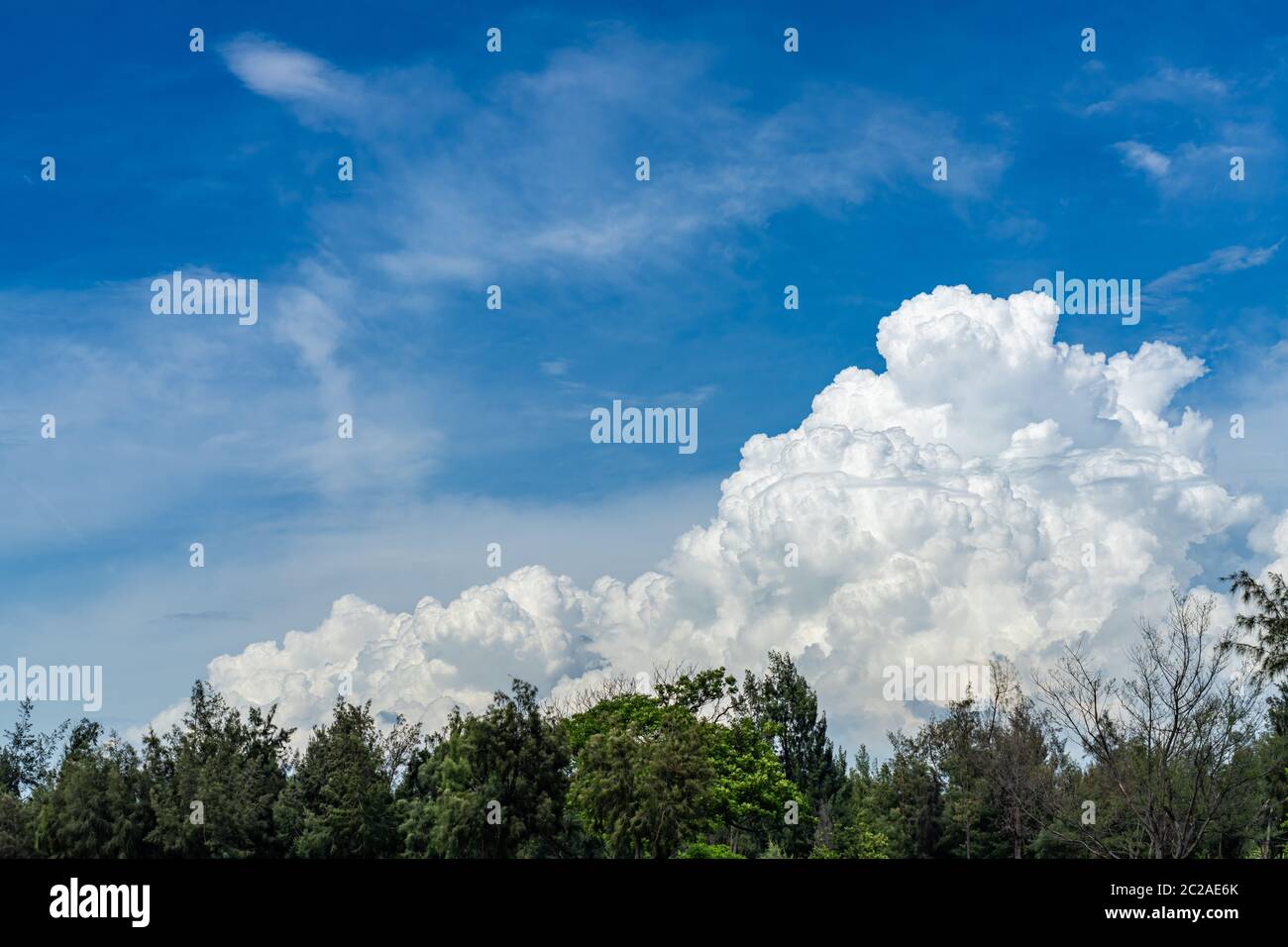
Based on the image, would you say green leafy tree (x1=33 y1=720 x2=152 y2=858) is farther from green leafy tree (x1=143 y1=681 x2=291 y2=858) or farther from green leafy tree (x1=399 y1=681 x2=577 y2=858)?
green leafy tree (x1=399 y1=681 x2=577 y2=858)

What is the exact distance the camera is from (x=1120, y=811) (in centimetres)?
4244

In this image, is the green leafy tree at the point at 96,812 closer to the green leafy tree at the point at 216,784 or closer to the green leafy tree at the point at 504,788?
the green leafy tree at the point at 216,784

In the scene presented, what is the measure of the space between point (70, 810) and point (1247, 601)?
143 feet

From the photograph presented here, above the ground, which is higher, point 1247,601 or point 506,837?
point 1247,601

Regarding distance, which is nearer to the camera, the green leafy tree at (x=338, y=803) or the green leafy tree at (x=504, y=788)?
the green leafy tree at (x=504, y=788)

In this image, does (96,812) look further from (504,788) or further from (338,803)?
(504,788)

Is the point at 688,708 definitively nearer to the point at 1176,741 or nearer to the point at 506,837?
the point at 506,837

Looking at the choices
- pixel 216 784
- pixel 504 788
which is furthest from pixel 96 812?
pixel 504 788

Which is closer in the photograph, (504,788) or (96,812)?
(504,788)

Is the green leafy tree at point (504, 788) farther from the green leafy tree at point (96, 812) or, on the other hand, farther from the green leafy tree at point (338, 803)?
the green leafy tree at point (96, 812)

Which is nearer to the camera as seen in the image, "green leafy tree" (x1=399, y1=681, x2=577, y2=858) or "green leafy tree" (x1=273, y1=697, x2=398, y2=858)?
"green leafy tree" (x1=399, y1=681, x2=577, y2=858)
